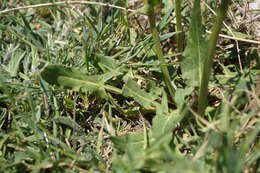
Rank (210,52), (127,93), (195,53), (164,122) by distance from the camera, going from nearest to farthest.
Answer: (210,52)
(164,122)
(195,53)
(127,93)

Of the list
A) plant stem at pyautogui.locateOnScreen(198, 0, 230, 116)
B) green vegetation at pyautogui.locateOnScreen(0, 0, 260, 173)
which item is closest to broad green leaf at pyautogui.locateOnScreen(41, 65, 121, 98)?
green vegetation at pyautogui.locateOnScreen(0, 0, 260, 173)

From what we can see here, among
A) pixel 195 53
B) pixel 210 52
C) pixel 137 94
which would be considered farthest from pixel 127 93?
pixel 210 52

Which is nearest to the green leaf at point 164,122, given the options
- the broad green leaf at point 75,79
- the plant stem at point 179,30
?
the broad green leaf at point 75,79

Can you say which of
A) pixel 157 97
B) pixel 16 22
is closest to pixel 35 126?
pixel 157 97

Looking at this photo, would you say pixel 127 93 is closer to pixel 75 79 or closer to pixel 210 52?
pixel 75 79

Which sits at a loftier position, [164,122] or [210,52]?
[210,52]

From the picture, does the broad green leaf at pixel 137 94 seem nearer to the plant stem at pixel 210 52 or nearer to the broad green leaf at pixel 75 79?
the broad green leaf at pixel 75 79
